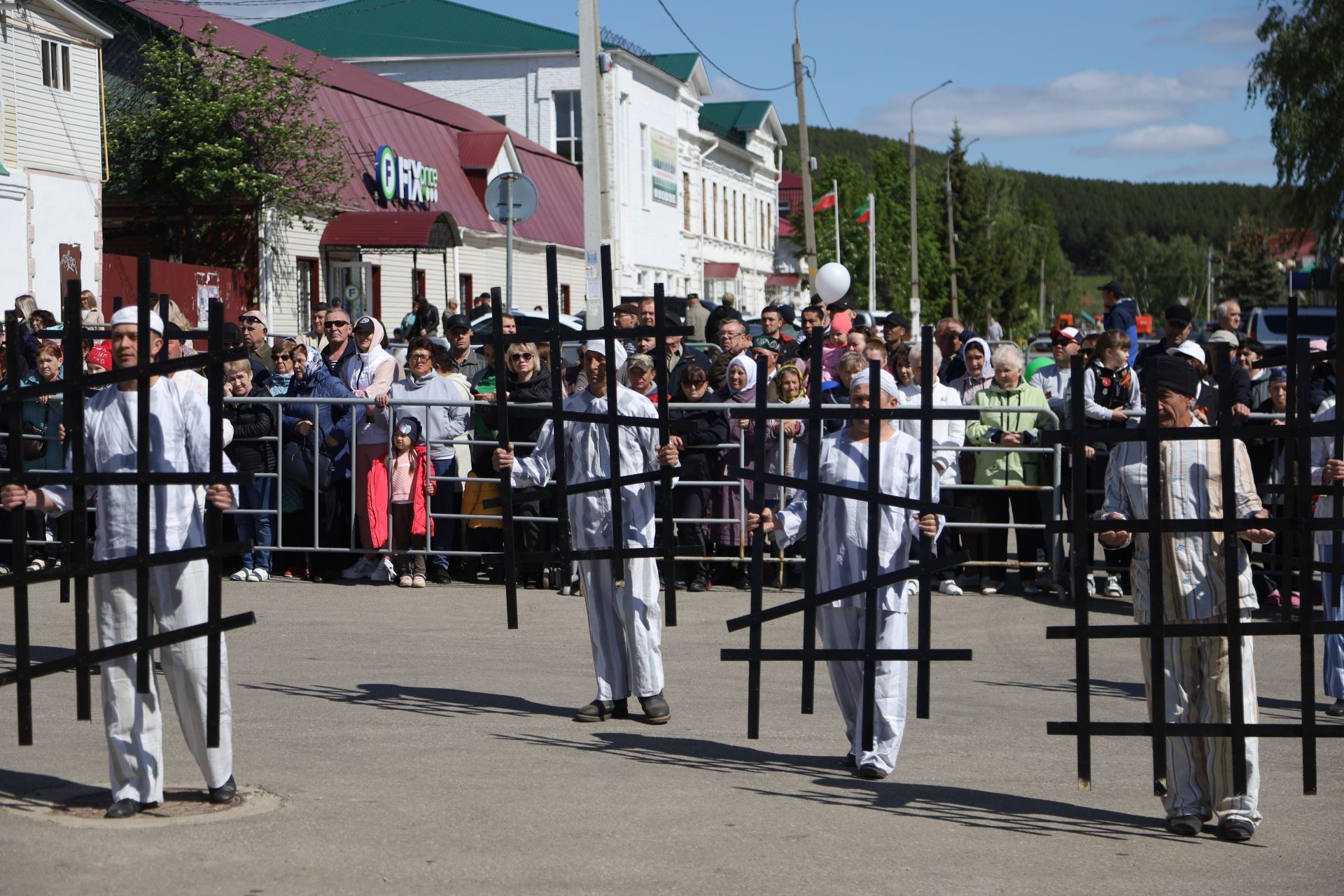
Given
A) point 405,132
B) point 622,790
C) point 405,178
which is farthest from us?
point 405,132

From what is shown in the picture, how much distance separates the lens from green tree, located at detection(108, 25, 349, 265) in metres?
27.4

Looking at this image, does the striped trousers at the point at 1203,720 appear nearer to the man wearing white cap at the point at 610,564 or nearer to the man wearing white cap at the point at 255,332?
the man wearing white cap at the point at 610,564

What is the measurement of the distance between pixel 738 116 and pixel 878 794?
223 ft

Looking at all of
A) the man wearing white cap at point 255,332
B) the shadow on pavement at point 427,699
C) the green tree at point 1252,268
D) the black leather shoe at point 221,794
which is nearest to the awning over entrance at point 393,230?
the man wearing white cap at point 255,332

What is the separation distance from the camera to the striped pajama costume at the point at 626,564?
8.26 meters

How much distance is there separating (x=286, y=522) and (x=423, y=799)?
259 inches

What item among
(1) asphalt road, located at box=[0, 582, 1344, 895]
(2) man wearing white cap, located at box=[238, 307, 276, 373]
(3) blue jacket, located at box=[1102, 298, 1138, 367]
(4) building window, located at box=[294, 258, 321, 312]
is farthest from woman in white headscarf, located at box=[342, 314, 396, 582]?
(4) building window, located at box=[294, 258, 321, 312]

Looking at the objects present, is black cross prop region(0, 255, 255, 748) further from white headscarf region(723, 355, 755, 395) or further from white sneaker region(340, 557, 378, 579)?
white headscarf region(723, 355, 755, 395)

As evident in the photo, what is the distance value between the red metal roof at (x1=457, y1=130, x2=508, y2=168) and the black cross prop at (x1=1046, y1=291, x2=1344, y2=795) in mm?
34246

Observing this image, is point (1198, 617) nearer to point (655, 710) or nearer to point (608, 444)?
point (655, 710)

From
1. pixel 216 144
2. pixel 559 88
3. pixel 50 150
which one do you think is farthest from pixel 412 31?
pixel 50 150

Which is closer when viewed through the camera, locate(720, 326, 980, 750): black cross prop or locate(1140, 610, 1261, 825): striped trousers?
locate(1140, 610, 1261, 825): striped trousers

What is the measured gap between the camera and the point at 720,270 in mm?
64500

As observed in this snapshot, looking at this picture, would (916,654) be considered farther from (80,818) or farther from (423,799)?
(80,818)
